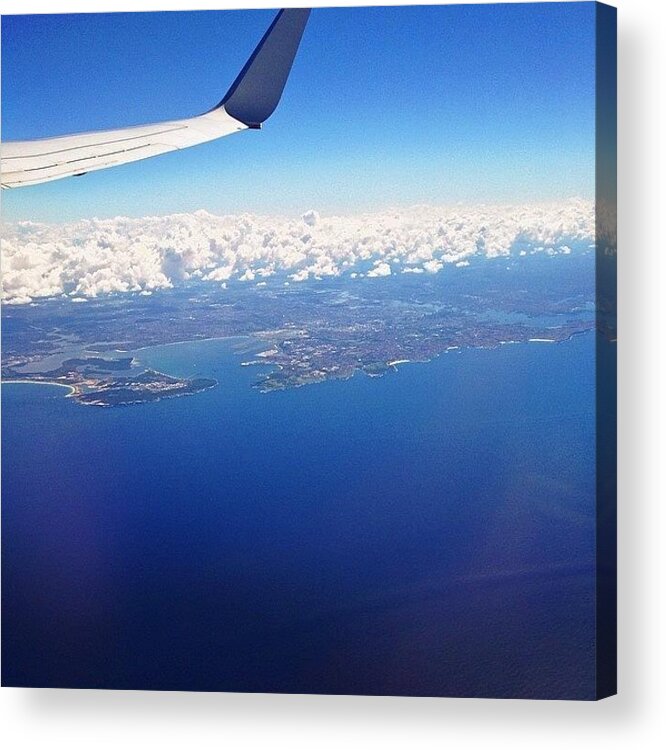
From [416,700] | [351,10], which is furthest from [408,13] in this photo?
[416,700]

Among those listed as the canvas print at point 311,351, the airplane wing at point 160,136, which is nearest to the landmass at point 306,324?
the canvas print at point 311,351

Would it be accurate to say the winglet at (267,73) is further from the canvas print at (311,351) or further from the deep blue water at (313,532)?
the deep blue water at (313,532)

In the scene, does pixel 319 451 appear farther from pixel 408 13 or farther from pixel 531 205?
pixel 408 13

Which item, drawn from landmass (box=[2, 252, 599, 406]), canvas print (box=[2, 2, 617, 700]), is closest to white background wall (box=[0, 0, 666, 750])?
canvas print (box=[2, 2, 617, 700])

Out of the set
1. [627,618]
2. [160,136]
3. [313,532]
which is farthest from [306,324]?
[627,618]

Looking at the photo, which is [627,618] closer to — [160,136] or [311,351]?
[311,351]

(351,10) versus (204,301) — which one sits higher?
(351,10)
